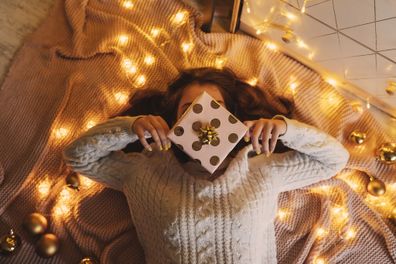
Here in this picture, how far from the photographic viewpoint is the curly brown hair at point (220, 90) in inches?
43.0

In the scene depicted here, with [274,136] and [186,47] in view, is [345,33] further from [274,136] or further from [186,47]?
[186,47]

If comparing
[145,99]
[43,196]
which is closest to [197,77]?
[145,99]

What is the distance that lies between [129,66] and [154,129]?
48cm

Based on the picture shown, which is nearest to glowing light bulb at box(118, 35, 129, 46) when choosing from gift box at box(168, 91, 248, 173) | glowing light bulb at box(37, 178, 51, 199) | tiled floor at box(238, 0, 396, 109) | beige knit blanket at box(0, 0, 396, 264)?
beige knit blanket at box(0, 0, 396, 264)

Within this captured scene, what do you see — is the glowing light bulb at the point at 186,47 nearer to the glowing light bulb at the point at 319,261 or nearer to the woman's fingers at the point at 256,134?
the woman's fingers at the point at 256,134

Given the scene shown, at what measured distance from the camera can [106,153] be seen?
102 cm

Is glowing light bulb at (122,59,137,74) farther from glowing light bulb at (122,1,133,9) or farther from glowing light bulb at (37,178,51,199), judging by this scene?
glowing light bulb at (37,178,51,199)

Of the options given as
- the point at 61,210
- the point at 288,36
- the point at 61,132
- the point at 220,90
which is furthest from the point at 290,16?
the point at 61,210

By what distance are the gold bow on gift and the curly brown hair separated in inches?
9.6

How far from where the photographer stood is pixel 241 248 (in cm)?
96

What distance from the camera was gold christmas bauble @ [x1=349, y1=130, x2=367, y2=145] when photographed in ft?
4.00

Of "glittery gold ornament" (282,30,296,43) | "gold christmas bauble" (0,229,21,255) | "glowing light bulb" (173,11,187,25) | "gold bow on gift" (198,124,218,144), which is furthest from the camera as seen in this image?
"glowing light bulb" (173,11,187,25)

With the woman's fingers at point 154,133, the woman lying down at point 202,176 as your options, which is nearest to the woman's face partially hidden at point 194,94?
the woman lying down at point 202,176

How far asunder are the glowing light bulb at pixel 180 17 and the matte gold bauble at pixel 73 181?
2.03 ft
